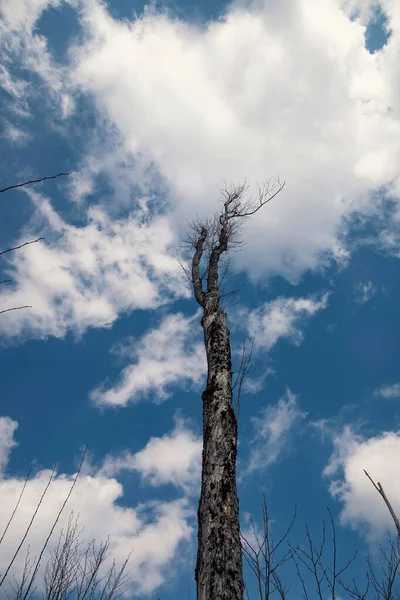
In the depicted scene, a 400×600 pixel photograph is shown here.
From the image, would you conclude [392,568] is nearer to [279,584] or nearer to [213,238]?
[279,584]

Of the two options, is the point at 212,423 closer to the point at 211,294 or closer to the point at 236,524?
the point at 236,524

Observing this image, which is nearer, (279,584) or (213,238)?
(279,584)

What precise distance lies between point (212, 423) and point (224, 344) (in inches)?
36.6

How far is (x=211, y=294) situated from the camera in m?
4.94

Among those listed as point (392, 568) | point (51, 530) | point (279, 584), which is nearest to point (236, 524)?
point (51, 530)

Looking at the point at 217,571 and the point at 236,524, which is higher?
the point at 236,524

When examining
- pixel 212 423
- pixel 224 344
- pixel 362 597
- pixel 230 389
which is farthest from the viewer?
pixel 362 597

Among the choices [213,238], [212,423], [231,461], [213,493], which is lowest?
[213,493]

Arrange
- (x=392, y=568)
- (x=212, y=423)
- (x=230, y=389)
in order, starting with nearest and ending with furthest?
(x=212, y=423), (x=230, y=389), (x=392, y=568)

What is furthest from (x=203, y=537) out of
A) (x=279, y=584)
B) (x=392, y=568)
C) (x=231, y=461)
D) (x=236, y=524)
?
(x=392, y=568)

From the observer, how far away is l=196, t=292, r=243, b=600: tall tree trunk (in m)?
2.35

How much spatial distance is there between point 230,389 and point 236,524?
118cm

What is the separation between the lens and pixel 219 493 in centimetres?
276

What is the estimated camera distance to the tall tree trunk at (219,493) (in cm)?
235
